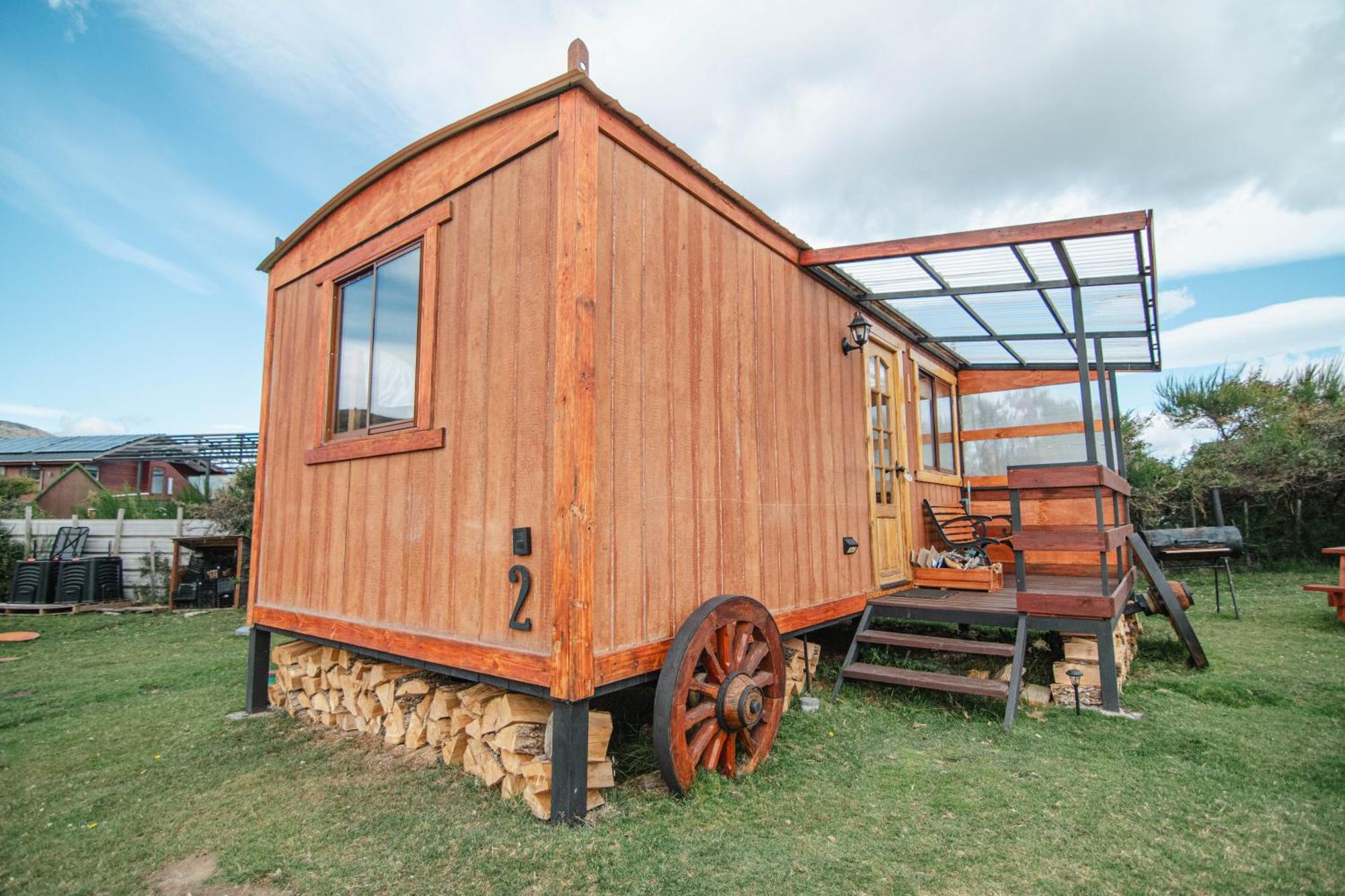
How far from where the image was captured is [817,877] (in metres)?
2.07

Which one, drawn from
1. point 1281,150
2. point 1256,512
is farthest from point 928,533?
point 1281,150

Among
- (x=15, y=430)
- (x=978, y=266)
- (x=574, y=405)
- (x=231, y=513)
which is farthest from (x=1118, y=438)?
(x=15, y=430)

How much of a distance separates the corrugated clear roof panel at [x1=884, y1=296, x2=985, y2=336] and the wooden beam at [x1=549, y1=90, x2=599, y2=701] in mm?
3208

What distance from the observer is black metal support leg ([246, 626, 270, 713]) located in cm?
429

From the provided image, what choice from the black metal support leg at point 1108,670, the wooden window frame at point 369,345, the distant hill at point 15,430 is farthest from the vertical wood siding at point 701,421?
the distant hill at point 15,430

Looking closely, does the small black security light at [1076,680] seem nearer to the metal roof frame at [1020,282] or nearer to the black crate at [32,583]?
the metal roof frame at [1020,282]

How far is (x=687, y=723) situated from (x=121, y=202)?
17601 mm

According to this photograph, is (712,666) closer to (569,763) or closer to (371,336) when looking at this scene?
(569,763)

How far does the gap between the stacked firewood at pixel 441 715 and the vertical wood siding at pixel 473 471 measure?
0.36 m

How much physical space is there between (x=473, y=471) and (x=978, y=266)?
3.54 meters

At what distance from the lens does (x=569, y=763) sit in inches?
95.7

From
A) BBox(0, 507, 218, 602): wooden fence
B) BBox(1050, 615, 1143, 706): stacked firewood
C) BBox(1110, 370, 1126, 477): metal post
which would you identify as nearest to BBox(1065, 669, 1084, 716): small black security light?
BBox(1050, 615, 1143, 706): stacked firewood

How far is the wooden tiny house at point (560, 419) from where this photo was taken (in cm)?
262

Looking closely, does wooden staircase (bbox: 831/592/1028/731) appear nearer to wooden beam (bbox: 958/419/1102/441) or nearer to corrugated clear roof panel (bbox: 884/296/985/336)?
corrugated clear roof panel (bbox: 884/296/985/336)
